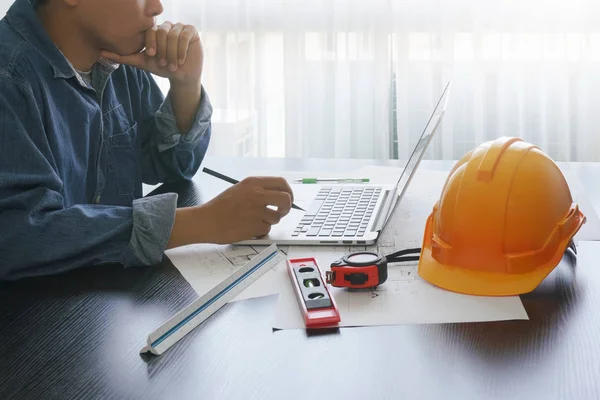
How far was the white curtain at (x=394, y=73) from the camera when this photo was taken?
2.78m

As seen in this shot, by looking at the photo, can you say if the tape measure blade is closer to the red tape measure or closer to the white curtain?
the red tape measure

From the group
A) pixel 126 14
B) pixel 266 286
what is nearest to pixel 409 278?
pixel 266 286

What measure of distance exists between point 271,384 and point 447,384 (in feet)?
0.48

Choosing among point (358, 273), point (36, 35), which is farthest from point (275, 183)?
point (36, 35)

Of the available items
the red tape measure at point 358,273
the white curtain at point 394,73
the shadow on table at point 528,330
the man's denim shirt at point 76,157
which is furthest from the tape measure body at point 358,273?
the white curtain at point 394,73

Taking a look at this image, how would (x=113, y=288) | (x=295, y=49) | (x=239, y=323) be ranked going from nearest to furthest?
1. (x=239, y=323)
2. (x=113, y=288)
3. (x=295, y=49)

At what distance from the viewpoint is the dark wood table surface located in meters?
0.67

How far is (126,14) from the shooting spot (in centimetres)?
123

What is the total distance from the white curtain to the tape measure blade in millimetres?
1950

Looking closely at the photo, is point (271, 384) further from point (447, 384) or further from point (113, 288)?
point (113, 288)

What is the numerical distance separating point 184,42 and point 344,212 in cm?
39

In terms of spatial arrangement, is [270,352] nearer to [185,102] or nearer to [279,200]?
[279,200]

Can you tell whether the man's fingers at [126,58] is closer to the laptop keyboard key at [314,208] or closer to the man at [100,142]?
the man at [100,142]

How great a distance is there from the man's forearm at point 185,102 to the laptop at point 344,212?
240 millimetres
